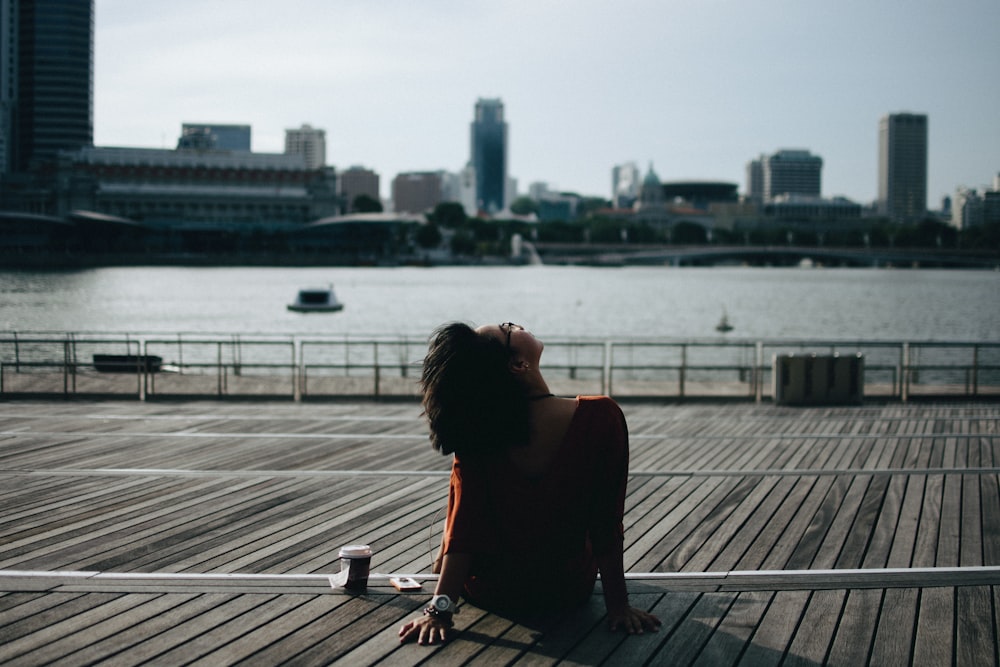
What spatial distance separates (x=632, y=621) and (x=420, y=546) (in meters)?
→ 2.16

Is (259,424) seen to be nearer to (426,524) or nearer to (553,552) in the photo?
(426,524)

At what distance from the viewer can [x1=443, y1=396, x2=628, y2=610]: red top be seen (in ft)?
15.4

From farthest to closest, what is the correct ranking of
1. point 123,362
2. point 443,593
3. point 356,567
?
point 123,362 → point 356,567 → point 443,593

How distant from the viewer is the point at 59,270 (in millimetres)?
162250

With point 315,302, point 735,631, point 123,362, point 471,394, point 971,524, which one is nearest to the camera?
point 471,394

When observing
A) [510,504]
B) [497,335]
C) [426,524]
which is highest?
[497,335]

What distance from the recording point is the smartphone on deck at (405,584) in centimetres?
532

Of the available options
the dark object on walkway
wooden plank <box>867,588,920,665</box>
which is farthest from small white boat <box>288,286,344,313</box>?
wooden plank <box>867,588,920,665</box>

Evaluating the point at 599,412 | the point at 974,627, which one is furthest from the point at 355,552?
the point at 974,627

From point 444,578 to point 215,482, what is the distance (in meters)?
4.41

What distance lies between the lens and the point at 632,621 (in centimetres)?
474

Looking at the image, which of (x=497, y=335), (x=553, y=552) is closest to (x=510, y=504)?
(x=553, y=552)

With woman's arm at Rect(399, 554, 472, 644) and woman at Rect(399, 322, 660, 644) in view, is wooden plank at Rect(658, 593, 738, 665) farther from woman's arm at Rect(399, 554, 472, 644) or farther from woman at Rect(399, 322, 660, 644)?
woman's arm at Rect(399, 554, 472, 644)

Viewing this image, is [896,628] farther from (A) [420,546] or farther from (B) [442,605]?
(A) [420,546]
